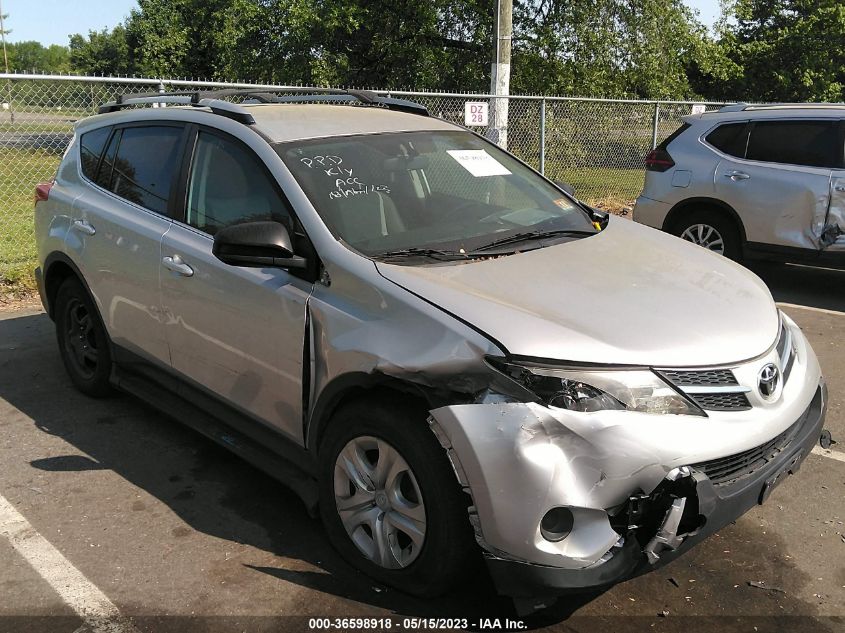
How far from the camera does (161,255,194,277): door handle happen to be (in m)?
3.66

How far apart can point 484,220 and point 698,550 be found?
167cm

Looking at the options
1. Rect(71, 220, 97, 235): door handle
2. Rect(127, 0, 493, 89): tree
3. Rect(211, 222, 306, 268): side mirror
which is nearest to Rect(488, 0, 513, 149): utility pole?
Rect(71, 220, 97, 235): door handle

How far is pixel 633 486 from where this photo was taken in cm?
244

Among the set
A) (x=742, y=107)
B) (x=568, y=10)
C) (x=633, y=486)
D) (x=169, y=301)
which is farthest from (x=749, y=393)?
(x=568, y=10)

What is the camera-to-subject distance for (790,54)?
2766cm

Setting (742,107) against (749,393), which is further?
(742,107)

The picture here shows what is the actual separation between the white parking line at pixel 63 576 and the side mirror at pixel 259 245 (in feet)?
4.53

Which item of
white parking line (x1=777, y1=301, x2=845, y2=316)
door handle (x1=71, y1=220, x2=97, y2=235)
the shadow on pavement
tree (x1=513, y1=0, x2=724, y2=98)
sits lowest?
white parking line (x1=777, y1=301, x2=845, y2=316)

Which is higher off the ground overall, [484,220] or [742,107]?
[742,107]

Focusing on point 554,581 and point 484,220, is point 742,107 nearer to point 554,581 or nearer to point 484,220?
point 484,220

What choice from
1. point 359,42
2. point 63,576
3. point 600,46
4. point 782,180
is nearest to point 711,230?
point 782,180

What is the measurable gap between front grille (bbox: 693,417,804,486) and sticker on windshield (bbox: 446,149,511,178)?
190 centimetres

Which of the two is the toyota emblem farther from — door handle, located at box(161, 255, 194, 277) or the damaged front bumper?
door handle, located at box(161, 255, 194, 277)

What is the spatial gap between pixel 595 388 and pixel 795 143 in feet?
19.2
